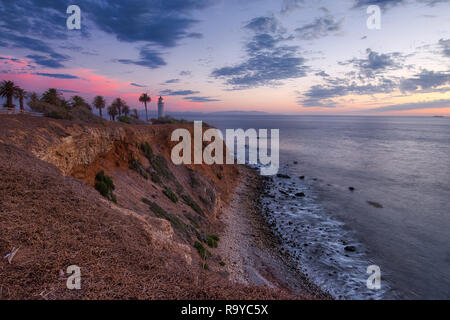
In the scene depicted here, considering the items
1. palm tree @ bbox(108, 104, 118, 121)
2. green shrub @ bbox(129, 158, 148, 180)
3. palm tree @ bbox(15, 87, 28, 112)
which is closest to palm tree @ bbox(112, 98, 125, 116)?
palm tree @ bbox(108, 104, 118, 121)

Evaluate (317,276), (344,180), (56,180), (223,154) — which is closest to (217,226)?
(317,276)

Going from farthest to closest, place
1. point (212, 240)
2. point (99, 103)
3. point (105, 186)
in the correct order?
point (99, 103), point (212, 240), point (105, 186)

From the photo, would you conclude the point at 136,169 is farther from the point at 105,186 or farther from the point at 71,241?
the point at 71,241

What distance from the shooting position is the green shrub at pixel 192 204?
24.4m

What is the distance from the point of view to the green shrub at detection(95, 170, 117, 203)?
553 inches

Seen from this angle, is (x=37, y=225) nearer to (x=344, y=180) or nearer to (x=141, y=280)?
(x=141, y=280)

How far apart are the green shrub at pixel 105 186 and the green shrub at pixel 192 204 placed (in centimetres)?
974

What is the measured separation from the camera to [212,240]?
64.9 feet

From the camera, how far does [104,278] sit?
5008 millimetres

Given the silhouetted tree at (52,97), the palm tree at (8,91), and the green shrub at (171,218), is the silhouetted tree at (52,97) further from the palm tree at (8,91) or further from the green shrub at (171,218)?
the green shrub at (171,218)

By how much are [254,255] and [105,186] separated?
46.1ft

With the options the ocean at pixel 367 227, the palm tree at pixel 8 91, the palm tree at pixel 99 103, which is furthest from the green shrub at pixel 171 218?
the palm tree at pixel 99 103

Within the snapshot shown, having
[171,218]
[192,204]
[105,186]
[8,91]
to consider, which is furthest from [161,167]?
[8,91]
